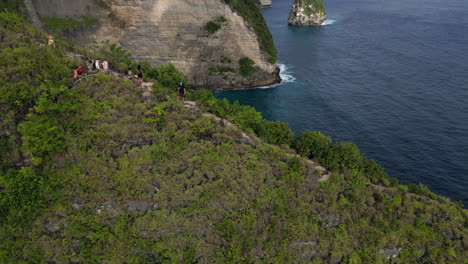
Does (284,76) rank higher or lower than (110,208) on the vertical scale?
higher

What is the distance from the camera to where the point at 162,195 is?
24047 millimetres

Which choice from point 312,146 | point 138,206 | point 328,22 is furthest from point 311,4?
point 138,206

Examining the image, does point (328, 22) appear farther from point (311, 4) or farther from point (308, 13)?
point (311, 4)

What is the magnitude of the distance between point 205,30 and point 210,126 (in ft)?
180

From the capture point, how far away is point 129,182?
950 inches

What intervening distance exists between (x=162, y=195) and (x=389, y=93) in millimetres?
63265

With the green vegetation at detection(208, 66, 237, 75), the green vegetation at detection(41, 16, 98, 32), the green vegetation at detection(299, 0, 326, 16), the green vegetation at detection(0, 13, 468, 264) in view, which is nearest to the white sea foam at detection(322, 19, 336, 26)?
the green vegetation at detection(299, 0, 326, 16)

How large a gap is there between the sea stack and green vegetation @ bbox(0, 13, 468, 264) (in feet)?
406

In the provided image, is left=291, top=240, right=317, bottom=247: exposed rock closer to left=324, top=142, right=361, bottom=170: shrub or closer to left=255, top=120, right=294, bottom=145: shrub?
left=324, top=142, right=361, bottom=170: shrub

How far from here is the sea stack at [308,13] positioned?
137625mm

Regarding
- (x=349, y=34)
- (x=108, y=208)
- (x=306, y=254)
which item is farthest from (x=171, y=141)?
(x=349, y=34)

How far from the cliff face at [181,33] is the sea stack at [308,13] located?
224 ft

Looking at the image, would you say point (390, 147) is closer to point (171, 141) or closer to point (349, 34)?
point (171, 141)

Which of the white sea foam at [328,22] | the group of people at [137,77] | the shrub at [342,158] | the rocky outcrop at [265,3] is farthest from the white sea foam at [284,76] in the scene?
the rocky outcrop at [265,3]
